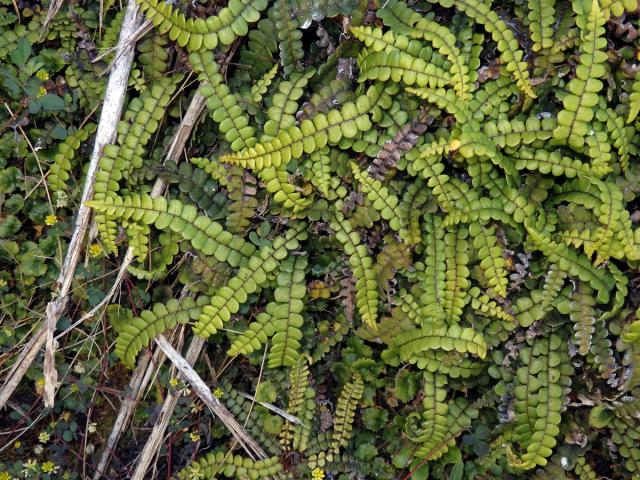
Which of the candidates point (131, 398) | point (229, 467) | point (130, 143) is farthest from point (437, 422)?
point (130, 143)

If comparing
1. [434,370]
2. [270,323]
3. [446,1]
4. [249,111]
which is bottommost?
[434,370]

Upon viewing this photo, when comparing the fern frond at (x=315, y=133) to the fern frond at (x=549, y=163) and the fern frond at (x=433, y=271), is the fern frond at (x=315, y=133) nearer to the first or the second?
the fern frond at (x=433, y=271)

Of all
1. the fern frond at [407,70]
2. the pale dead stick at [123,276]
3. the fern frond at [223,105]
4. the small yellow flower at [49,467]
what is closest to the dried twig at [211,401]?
the pale dead stick at [123,276]

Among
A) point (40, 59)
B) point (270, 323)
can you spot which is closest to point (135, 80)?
point (40, 59)

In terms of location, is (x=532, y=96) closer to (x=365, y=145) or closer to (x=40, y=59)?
(x=365, y=145)

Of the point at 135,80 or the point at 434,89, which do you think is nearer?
the point at 434,89

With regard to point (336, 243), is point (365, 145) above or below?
above
